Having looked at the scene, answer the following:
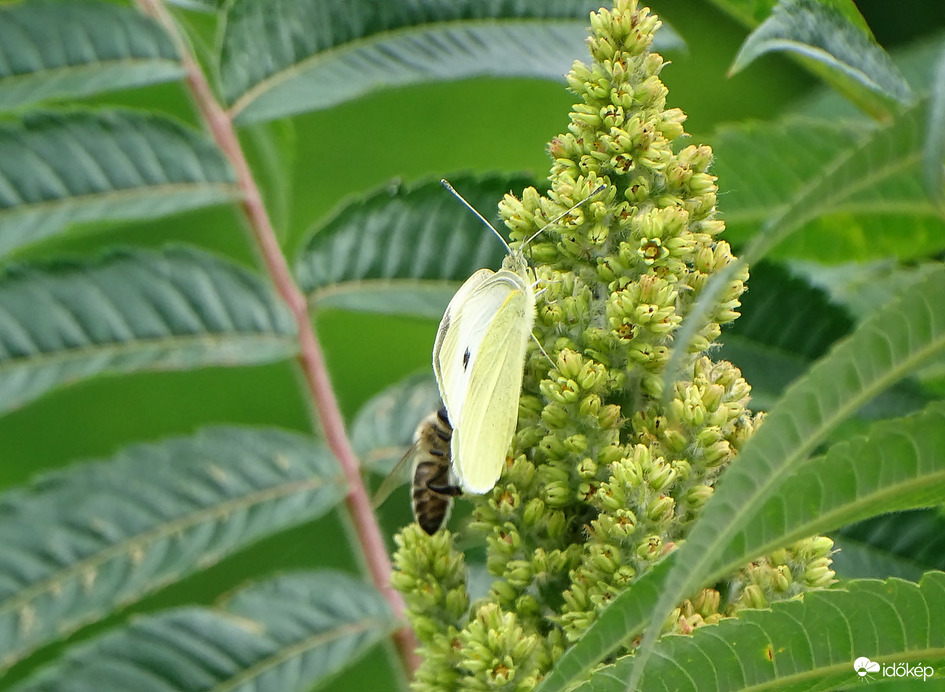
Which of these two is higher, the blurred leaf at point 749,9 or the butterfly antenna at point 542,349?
the blurred leaf at point 749,9

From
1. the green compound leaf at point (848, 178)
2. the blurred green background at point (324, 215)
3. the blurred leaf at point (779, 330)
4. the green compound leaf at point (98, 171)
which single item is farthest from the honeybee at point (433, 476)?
the blurred green background at point (324, 215)

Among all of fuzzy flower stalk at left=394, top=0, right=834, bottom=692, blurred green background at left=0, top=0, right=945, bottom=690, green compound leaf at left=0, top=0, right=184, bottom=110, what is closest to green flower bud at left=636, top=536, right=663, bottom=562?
fuzzy flower stalk at left=394, top=0, right=834, bottom=692

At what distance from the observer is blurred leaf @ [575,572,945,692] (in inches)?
42.2

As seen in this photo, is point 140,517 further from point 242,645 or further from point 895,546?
point 895,546

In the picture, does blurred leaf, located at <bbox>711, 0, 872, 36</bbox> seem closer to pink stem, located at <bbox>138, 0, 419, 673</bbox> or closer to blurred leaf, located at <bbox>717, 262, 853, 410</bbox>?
blurred leaf, located at <bbox>717, 262, 853, 410</bbox>

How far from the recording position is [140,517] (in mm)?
1841

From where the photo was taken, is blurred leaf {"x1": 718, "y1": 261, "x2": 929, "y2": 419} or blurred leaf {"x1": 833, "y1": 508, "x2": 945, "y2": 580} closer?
blurred leaf {"x1": 833, "y1": 508, "x2": 945, "y2": 580}

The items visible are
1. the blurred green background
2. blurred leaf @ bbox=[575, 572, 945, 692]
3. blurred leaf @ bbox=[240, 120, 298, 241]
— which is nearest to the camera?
blurred leaf @ bbox=[575, 572, 945, 692]

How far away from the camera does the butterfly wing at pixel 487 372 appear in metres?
1.40

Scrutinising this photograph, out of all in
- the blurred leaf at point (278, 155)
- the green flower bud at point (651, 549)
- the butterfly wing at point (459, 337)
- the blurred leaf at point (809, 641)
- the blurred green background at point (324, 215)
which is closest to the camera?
the blurred leaf at point (809, 641)

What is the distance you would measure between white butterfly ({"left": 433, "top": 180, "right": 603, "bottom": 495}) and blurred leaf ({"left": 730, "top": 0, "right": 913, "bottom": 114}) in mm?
263

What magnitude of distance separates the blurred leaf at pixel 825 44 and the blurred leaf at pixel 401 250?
2.30ft

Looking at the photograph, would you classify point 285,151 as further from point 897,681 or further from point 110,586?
point 897,681

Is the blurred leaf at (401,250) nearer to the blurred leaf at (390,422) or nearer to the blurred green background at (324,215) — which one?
the blurred leaf at (390,422)
